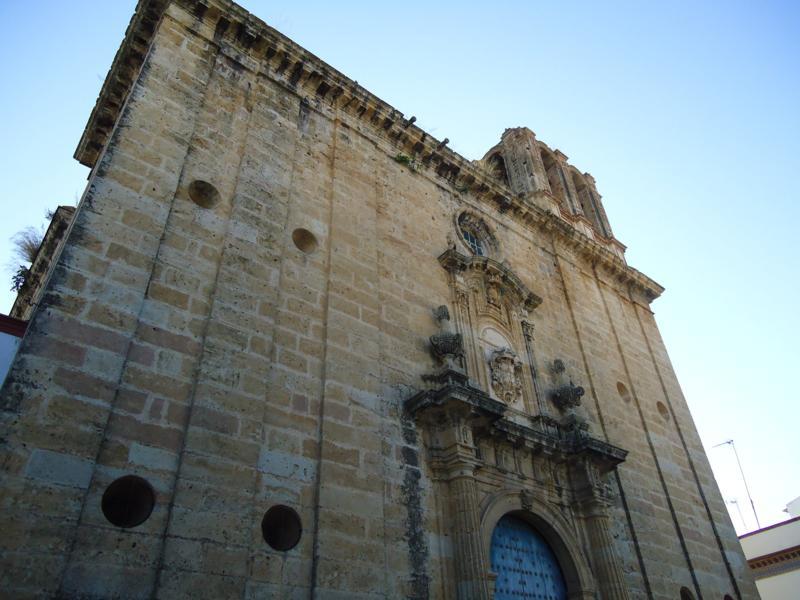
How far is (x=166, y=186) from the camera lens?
250 inches

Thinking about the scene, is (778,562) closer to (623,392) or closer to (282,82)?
(623,392)

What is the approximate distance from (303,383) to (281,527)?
57.0 inches

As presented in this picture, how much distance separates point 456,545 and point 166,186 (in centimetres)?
501

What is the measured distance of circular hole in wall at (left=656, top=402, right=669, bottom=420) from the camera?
1252cm

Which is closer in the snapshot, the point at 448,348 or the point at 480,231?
the point at 448,348

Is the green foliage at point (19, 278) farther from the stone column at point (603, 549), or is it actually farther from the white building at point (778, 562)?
the white building at point (778, 562)

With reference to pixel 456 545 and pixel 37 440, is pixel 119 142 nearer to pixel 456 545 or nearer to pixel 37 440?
pixel 37 440

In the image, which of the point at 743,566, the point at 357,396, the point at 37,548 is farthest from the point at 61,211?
the point at 743,566

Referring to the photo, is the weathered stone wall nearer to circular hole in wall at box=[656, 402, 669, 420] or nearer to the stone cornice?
the stone cornice

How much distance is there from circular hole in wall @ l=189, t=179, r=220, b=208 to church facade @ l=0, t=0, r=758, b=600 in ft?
0.08

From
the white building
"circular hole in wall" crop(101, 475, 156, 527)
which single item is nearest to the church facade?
"circular hole in wall" crop(101, 475, 156, 527)

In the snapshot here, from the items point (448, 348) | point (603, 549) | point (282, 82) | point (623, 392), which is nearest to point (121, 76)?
point (282, 82)

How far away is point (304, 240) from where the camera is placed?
24.8 feet

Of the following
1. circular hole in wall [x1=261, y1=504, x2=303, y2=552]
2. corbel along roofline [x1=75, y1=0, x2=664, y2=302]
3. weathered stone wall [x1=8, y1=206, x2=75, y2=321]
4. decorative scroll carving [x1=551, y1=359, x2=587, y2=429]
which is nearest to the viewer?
circular hole in wall [x1=261, y1=504, x2=303, y2=552]
